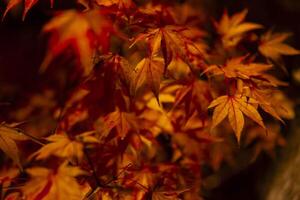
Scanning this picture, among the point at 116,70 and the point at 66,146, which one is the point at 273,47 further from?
the point at 66,146

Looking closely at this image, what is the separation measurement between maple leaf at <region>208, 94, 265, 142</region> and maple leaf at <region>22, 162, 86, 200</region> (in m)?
0.68

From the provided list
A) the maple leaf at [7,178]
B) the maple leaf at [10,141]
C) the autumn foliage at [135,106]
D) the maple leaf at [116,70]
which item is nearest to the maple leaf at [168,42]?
the autumn foliage at [135,106]

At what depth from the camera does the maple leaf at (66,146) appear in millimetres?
1882

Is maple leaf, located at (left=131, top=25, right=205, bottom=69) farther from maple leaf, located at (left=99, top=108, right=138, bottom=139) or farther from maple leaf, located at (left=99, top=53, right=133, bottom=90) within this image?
maple leaf, located at (left=99, top=108, right=138, bottom=139)

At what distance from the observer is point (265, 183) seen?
3.17 meters

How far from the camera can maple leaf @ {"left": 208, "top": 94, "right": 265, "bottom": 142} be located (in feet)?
5.22

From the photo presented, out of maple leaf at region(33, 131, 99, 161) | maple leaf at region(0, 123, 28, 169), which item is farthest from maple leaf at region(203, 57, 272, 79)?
maple leaf at region(0, 123, 28, 169)

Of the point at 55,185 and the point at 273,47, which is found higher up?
the point at 273,47

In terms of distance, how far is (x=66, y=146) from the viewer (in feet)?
6.44

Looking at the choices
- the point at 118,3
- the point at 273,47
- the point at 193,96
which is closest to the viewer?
the point at 118,3

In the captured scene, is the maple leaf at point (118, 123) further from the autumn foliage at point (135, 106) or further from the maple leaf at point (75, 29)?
the maple leaf at point (75, 29)

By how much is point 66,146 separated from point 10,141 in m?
0.40

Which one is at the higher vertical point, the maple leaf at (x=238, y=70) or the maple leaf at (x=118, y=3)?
the maple leaf at (x=118, y=3)

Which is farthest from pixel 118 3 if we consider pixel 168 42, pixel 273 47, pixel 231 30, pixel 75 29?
pixel 273 47
